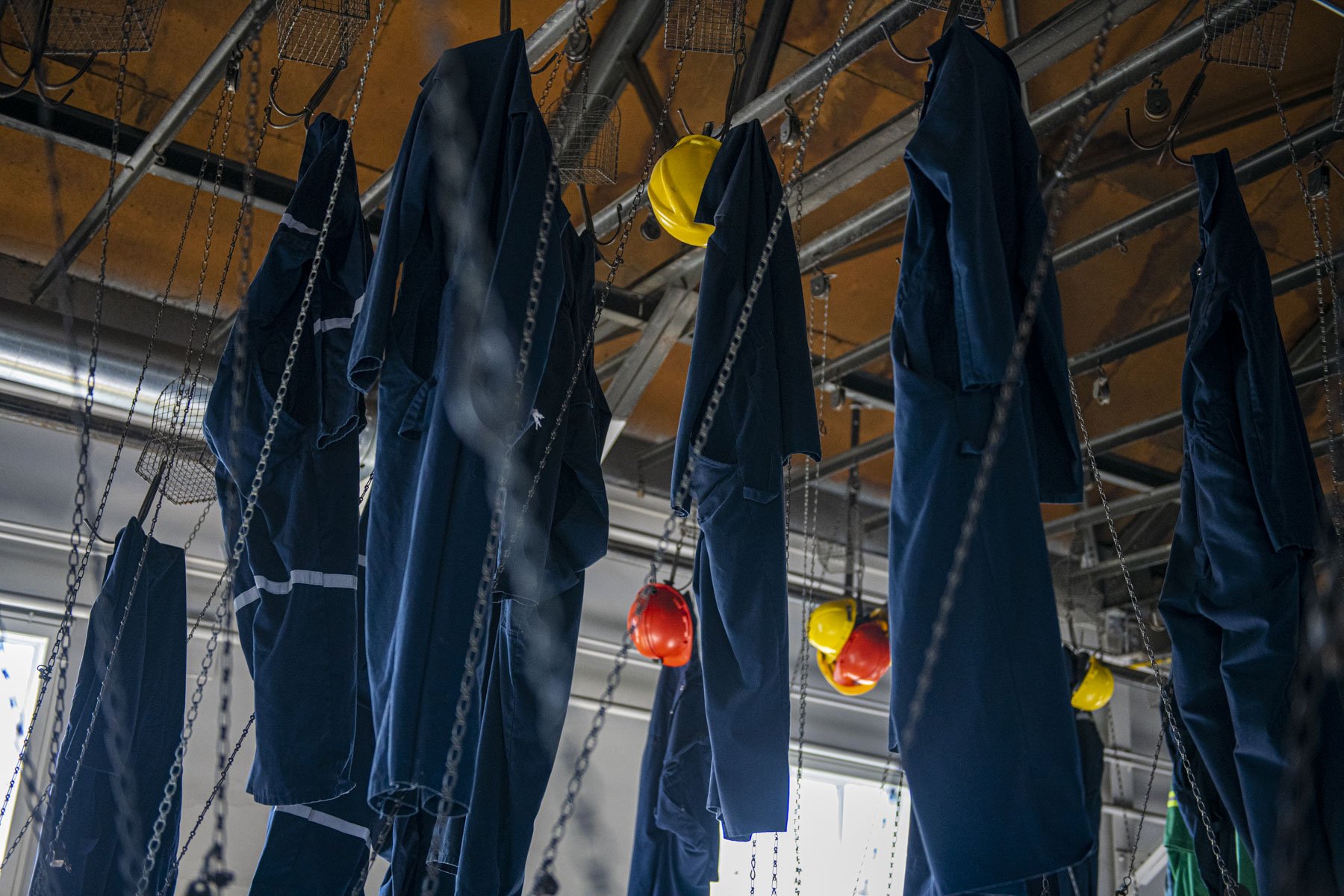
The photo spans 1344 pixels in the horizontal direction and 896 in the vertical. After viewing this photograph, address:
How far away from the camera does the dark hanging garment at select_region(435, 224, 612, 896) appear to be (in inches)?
91.7

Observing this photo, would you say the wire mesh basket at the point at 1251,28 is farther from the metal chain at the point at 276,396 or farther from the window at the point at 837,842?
the window at the point at 837,842

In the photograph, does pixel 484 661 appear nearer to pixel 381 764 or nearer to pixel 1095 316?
pixel 381 764

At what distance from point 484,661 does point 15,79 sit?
12.2 feet

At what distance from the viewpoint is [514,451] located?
226cm

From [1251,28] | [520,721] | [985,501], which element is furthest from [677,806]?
[1251,28]

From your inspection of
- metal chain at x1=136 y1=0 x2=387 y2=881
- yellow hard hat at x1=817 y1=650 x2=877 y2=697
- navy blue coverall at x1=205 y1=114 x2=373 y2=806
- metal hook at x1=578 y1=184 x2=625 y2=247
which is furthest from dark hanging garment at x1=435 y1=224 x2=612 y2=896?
yellow hard hat at x1=817 y1=650 x2=877 y2=697

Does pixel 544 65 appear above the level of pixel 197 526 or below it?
above

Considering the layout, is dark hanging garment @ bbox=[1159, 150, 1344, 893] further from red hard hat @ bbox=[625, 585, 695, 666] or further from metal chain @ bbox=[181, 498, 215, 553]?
metal chain @ bbox=[181, 498, 215, 553]

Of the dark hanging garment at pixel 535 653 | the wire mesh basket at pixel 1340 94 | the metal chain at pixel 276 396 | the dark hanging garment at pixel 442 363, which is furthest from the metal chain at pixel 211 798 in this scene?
the wire mesh basket at pixel 1340 94

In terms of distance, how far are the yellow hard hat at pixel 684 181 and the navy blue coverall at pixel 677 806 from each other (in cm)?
191

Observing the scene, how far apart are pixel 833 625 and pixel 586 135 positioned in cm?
253

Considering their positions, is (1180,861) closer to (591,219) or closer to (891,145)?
(891,145)

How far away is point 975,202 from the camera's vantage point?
6.45ft

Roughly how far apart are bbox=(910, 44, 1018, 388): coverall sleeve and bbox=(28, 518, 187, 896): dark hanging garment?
254 cm
